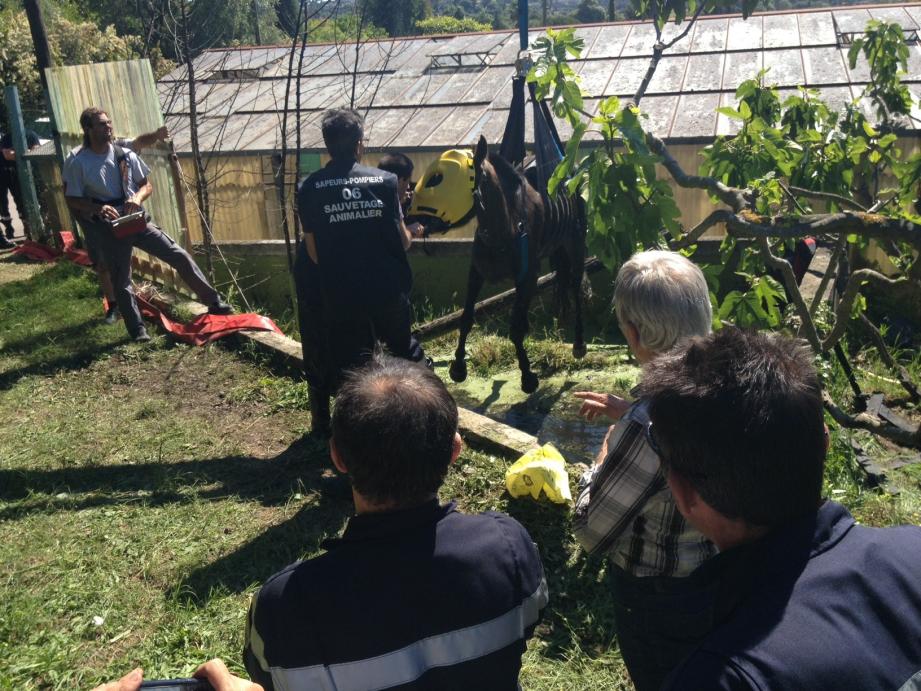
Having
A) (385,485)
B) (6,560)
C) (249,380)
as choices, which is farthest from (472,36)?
(385,485)

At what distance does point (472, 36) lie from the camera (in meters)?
16.2

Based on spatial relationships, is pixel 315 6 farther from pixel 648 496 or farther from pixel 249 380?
pixel 648 496

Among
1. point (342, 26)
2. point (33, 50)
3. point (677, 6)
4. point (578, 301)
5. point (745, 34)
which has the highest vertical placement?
point (33, 50)

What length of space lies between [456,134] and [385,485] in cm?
1149

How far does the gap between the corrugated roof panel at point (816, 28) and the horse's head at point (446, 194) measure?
10044mm

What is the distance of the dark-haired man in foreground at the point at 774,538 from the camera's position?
111 centimetres

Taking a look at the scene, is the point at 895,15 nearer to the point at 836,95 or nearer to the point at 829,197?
the point at 836,95

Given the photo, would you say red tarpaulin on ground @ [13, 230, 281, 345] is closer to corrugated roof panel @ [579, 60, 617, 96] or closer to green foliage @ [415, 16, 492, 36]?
corrugated roof panel @ [579, 60, 617, 96]

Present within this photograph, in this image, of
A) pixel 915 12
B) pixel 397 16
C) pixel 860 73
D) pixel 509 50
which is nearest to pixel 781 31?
pixel 860 73

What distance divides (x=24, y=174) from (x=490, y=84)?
7.64 metres

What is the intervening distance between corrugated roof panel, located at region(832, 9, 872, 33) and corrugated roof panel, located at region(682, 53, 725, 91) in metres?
2.35

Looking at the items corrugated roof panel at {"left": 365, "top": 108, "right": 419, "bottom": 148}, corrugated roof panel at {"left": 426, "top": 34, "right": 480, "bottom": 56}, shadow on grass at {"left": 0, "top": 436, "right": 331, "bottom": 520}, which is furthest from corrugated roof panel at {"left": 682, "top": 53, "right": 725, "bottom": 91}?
shadow on grass at {"left": 0, "top": 436, "right": 331, "bottom": 520}

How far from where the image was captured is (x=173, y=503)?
434cm

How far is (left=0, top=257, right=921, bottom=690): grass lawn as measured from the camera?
321 centimetres
